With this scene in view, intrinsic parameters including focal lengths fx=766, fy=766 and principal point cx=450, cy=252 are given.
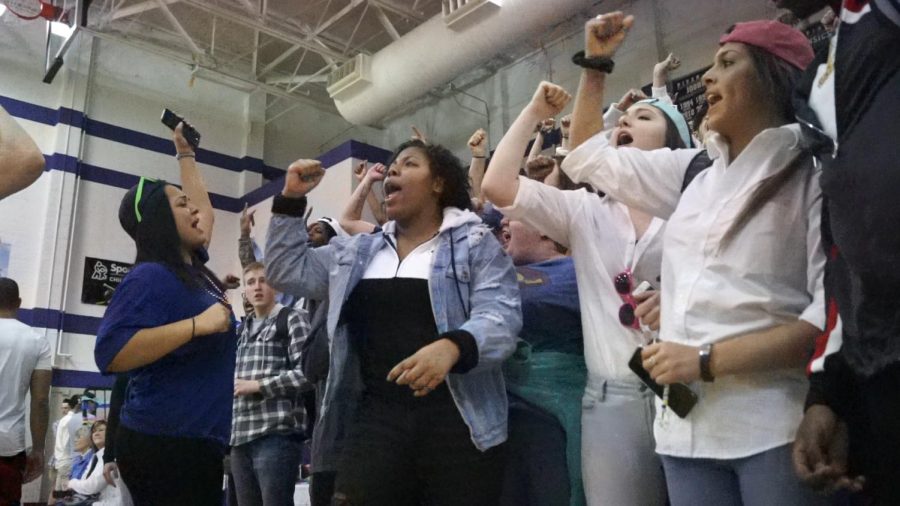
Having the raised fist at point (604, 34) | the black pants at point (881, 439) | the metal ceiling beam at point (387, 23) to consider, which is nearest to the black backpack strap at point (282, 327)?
the raised fist at point (604, 34)

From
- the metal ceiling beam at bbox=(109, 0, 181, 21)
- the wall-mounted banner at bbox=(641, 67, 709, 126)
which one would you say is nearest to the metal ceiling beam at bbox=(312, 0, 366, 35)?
the metal ceiling beam at bbox=(109, 0, 181, 21)

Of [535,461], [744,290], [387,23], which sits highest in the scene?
[387,23]

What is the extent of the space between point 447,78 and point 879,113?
23.6 ft

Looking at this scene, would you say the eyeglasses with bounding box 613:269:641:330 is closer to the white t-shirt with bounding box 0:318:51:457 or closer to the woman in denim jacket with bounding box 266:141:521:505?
the woman in denim jacket with bounding box 266:141:521:505

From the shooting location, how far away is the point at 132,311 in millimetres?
2197

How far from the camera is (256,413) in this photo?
3.44m

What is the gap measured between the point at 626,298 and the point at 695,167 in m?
0.37

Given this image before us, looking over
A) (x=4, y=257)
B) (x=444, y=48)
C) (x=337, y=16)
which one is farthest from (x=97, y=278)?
(x=444, y=48)

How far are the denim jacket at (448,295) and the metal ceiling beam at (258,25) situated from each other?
7521 millimetres

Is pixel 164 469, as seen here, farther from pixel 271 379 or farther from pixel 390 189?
pixel 271 379

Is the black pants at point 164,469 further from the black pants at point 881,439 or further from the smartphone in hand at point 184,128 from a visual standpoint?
the black pants at point 881,439

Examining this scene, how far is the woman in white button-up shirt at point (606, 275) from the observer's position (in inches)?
70.4

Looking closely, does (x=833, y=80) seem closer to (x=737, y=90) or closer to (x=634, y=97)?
(x=737, y=90)

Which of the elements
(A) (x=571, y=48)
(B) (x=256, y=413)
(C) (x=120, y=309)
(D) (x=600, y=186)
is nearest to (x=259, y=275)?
(B) (x=256, y=413)
